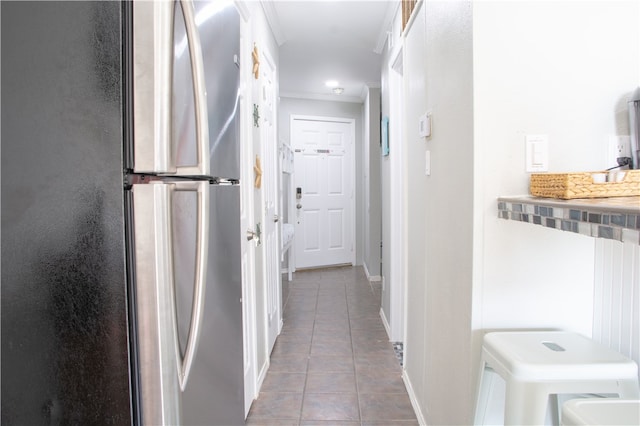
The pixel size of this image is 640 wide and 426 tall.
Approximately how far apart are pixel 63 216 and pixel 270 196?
2075 mm

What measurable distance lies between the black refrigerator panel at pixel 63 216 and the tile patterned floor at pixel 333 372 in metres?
1.42

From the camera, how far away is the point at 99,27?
28.9 inches

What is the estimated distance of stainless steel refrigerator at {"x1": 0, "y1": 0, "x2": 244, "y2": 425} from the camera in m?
0.68

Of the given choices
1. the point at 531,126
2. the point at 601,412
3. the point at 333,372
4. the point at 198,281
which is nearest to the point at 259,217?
the point at 333,372

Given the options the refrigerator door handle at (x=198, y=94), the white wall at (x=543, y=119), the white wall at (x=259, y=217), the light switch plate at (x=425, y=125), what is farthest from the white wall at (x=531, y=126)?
the white wall at (x=259, y=217)

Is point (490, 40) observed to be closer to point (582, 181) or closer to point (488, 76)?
point (488, 76)

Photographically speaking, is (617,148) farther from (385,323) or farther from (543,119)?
(385,323)

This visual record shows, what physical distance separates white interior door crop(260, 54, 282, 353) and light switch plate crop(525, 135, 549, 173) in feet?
5.33

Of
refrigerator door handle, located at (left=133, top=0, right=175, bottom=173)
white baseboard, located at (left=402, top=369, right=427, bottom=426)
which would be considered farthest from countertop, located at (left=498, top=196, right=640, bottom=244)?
white baseboard, located at (left=402, top=369, right=427, bottom=426)

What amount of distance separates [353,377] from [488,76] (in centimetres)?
191

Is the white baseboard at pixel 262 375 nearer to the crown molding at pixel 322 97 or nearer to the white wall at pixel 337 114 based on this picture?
the white wall at pixel 337 114

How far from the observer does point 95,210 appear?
0.73 metres

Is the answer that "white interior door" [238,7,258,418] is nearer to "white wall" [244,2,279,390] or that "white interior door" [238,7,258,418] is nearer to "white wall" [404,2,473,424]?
"white wall" [244,2,279,390]

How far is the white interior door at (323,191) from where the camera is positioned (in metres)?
5.55
